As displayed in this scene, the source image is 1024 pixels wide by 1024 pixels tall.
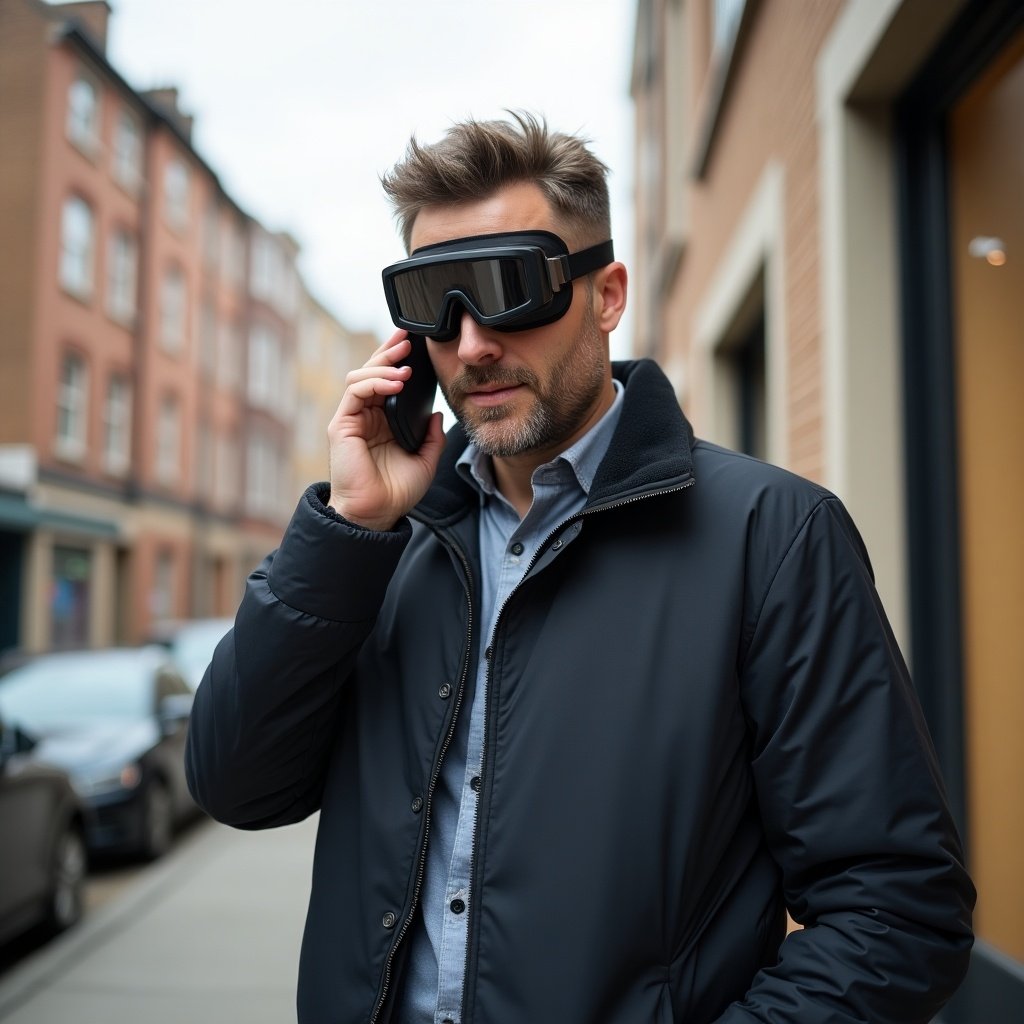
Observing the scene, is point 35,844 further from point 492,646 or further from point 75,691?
point 492,646

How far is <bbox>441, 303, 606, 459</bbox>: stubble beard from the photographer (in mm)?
1808

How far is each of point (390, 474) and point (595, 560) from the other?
42 centimetres

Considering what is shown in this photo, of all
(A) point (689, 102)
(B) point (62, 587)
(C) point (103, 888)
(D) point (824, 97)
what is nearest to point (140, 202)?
(B) point (62, 587)

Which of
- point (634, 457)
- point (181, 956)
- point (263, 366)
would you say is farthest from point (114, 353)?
point (634, 457)

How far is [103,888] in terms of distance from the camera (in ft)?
25.0

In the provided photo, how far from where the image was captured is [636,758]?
5.02 ft

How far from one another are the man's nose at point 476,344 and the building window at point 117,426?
79.3 feet

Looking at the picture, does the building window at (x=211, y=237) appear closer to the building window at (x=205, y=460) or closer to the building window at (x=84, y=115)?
the building window at (x=205, y=460)

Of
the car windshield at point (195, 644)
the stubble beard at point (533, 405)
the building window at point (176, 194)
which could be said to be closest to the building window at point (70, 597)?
the car windshield at point (195, 644)

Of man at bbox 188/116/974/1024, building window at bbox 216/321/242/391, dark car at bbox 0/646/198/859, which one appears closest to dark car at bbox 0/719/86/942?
dark car at bbox 0/646/198/859

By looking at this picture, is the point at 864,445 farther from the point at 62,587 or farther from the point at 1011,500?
the point at 62,587

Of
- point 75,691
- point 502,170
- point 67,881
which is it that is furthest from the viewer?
point 75,691

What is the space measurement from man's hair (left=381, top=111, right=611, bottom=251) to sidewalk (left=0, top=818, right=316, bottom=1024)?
160 inches

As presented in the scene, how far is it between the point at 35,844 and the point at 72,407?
18474 mm
